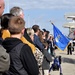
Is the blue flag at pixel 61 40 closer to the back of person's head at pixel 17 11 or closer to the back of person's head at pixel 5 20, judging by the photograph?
the back of person's head at pixel 17 11

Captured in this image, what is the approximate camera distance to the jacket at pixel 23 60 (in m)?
4.67

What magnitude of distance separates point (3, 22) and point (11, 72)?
2.86 ft

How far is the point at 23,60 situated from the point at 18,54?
0.09 meters

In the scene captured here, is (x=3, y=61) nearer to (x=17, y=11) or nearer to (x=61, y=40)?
(x=17, y=11)

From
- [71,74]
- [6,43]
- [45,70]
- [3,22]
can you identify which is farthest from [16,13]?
[71,74]

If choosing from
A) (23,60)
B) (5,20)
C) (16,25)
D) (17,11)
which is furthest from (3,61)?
(17,11)

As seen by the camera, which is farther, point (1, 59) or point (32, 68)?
point (32, 68)

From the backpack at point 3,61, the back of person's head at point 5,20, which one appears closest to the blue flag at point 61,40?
the back of person's head at point 5,20

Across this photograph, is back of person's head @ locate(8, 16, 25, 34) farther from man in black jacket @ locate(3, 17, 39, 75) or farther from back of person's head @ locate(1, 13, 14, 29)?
back of person's head @ locate(1, 13, 14, 29)

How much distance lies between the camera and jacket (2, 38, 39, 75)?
467cm

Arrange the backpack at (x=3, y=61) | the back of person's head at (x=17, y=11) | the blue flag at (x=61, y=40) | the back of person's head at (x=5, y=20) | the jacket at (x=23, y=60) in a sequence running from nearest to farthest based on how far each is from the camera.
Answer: the backpack at (x=3, y=61), the jacket at (x=23, y=60), the back of person's head at (x=5, y=20), the back of person's head at (x=17, y=11), the blue flag at (x=61, y=40)

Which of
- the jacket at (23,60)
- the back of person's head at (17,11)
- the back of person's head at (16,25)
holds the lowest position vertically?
the jacket at (23,60)

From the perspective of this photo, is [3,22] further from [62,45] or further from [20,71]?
[62,45]

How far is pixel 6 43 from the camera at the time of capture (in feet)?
15.9
